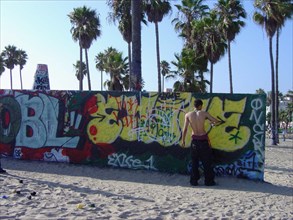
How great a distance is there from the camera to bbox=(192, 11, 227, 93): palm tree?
30.3 metres

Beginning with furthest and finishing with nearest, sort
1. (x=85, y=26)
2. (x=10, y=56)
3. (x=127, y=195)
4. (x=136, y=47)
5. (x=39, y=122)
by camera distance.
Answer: (x=10, y=56), (x=85, y=26), (x=136, y=47), (x=39, y=122), (x=127, y=195)

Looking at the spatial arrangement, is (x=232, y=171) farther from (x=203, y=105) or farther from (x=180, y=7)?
(x=180, y=7)

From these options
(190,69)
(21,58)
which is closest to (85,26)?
(190,69)

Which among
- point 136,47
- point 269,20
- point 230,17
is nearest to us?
point 136,47

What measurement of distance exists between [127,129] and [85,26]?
28.7 meters

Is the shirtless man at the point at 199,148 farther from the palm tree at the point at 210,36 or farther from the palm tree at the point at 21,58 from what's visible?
the palm tree at the point at 21,58

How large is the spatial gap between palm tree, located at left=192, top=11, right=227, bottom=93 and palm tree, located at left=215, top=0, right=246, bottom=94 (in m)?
0.47

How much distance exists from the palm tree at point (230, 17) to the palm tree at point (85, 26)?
39.6ft

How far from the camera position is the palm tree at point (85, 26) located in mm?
36719

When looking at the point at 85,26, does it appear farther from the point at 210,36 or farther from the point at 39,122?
the point at 39,122

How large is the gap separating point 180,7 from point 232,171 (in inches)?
1025

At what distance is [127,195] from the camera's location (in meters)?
6.93

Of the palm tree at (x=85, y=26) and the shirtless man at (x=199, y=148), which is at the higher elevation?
the palm tree at (x=85, y=26)

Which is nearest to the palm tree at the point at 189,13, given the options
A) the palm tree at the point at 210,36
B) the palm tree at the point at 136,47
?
the palm tree at the point at 210,36
